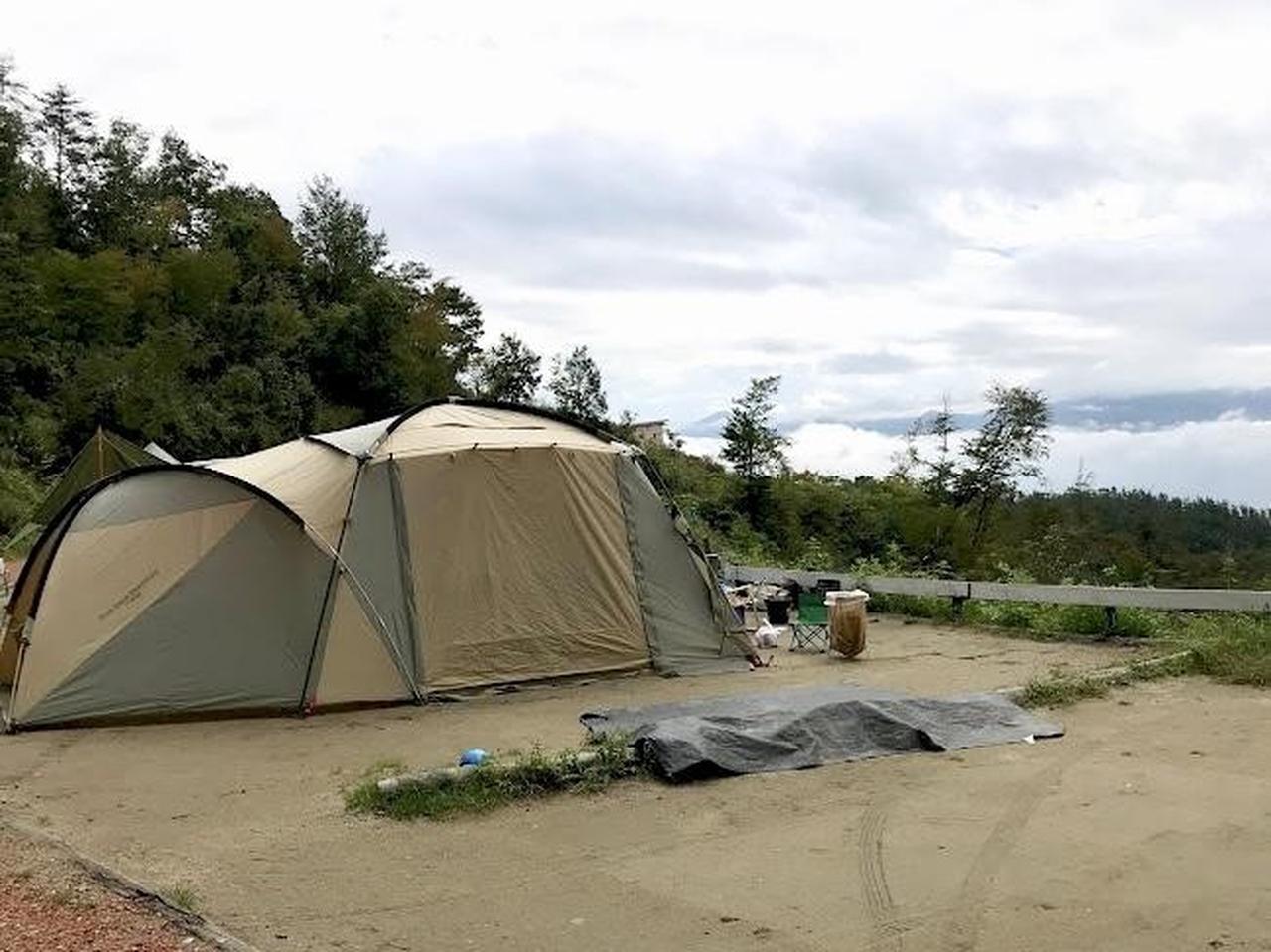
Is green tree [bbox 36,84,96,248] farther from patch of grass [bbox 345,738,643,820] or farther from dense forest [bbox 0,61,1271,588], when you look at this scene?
patch of grass [bbox 345,738,643,820]

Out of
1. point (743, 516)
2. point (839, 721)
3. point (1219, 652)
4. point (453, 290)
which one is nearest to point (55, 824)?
point (839, 721)

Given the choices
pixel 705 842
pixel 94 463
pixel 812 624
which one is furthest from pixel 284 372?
pixel 705 842

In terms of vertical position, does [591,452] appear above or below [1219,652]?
above

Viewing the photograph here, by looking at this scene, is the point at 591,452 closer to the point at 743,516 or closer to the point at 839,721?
the point at 839,721

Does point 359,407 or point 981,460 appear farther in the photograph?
point 359,407

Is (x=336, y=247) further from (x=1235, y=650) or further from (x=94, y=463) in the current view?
(x=1235, y=650)

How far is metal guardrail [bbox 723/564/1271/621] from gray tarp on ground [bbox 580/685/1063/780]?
132 inches

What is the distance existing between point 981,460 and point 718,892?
976 inches

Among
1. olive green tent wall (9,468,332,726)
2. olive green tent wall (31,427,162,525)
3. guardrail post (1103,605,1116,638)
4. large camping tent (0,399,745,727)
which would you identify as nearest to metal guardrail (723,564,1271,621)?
guardrail post (1103,605,1116,638)

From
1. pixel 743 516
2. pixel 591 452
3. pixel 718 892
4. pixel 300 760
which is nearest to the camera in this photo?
pixel 718 892

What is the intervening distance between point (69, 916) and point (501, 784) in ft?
7.21

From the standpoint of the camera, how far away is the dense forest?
2678 cm

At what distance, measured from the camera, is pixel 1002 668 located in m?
9.26

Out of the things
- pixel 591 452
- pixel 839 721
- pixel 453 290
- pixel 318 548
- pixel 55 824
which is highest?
pixel 453 290
